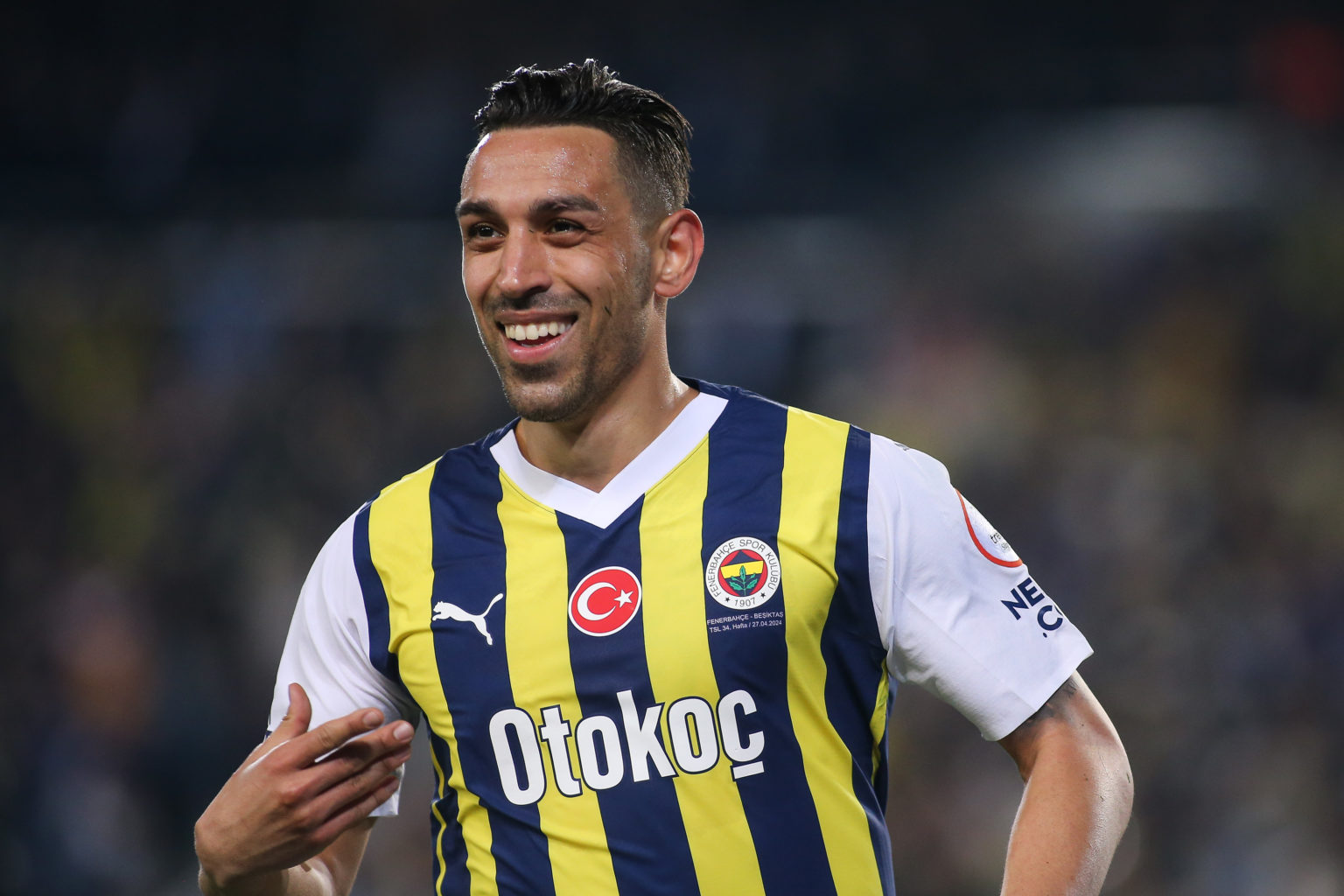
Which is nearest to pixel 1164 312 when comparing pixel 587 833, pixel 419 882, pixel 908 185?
pixel 908 185

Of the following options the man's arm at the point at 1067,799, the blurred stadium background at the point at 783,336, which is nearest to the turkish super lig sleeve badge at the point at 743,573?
the man's arm at the point at 1067,799

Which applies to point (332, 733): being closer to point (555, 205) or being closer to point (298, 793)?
point (298, 793)

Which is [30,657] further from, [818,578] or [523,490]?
[818,578]

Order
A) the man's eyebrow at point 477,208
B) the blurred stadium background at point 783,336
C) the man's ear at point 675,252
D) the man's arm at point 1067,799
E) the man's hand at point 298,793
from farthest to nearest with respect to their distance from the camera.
Result: the blurred stadium background at point 783,336 < the man's ear at point 675,252 < the man's eyebrow at point 477,208 < the man's hand at point 298,793 < the man's arm at point 1067,799

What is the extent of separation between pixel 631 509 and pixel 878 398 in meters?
5.53

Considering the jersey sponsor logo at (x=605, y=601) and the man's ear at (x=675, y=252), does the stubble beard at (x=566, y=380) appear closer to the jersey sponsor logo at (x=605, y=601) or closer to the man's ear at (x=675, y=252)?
the man's ear at (x=675, y=252)

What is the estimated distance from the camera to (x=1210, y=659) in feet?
20.7

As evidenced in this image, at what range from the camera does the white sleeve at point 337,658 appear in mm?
2195

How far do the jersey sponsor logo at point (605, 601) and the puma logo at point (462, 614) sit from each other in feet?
0.42

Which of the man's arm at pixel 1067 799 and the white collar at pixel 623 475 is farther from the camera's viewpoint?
the white collar at pixel 623 475

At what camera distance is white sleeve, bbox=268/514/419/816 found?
220cm

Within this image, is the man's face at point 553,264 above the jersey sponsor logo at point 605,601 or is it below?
above

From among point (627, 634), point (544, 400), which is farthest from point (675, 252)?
point (627, 634)

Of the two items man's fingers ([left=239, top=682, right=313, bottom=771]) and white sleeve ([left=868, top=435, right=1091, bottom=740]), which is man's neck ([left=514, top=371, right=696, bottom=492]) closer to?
white sleeve ([left=868, top=435, right=1091, bottom=740])
